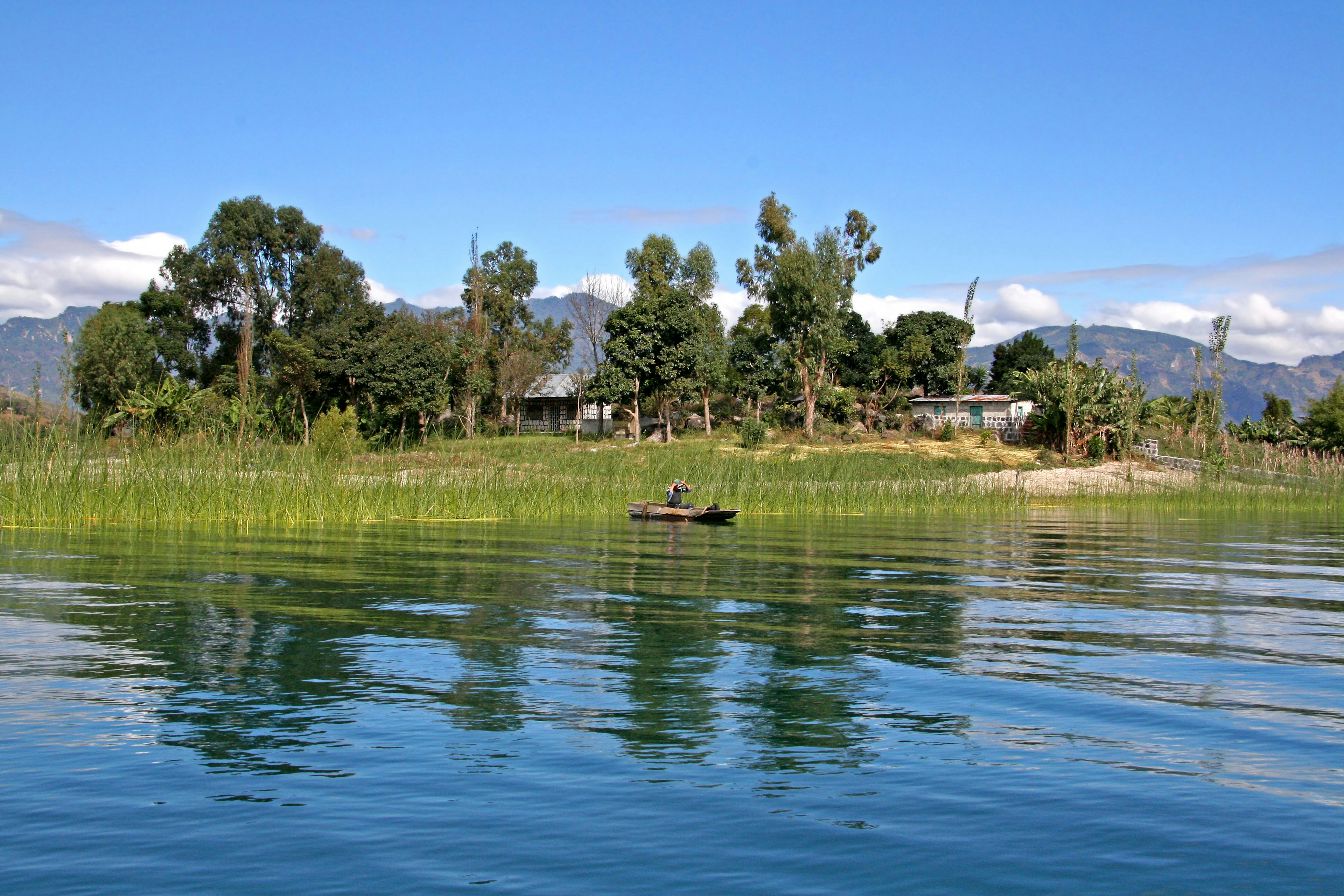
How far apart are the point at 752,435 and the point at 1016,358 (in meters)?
26.8

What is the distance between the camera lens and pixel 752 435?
46188 mm

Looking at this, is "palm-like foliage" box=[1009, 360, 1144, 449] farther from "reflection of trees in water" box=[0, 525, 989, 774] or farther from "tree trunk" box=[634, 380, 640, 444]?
"reflection of trees in water" box=[0, 525, 989, 774]

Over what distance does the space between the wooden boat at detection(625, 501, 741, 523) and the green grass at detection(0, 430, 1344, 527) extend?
1660mm

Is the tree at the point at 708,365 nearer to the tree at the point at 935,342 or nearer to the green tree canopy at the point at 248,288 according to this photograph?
the tree at the point at 935,342

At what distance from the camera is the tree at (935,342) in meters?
56.8

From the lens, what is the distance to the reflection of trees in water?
4961mm

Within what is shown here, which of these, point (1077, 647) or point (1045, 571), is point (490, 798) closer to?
point (1077, 647)

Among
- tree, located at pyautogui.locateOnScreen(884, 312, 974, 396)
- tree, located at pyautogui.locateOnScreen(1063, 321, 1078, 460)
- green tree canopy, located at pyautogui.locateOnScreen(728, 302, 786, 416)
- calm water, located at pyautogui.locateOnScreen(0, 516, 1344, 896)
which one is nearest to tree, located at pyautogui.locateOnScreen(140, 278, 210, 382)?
green tree canopy, located at pyautogui.locateOnScreen(728, 302, 786, 416)

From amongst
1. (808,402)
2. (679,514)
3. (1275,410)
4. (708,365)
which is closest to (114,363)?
(708,365)

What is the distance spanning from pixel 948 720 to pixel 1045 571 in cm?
737

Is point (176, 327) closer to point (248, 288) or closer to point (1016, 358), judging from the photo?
point (248, 288)

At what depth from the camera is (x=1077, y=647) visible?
280 inches

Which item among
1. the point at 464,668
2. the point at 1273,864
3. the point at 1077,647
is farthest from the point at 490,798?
the point at 1077,647

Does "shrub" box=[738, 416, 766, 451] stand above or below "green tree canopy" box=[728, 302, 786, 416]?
below
